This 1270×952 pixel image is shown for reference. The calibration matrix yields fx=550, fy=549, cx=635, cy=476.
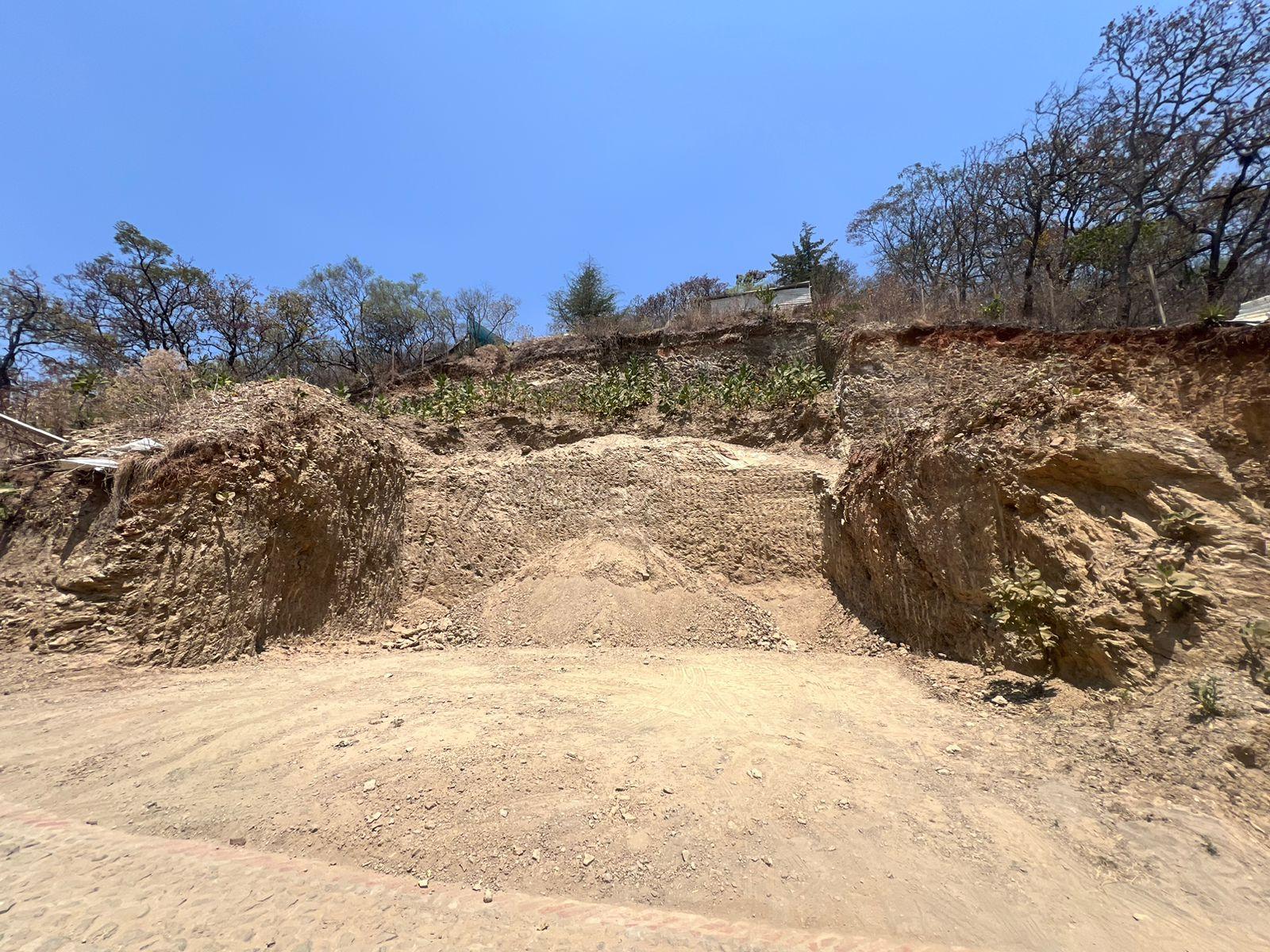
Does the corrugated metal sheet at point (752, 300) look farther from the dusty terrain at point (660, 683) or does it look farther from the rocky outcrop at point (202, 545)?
the rocky outcrop at point (202, 545)

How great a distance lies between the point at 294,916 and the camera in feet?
9.04

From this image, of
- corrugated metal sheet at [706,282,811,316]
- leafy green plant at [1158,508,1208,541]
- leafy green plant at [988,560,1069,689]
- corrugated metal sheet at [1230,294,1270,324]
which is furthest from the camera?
corrugated metal sheet at [706,282,811,316]

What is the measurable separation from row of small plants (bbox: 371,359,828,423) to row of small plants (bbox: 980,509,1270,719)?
365 inches

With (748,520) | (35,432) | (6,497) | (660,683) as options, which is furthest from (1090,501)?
(35,432)

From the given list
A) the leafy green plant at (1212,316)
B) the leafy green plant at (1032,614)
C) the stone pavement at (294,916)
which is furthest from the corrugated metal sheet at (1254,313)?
the stone pavement at (294,916)

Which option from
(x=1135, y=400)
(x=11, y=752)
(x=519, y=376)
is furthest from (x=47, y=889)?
(x=519, y=376)

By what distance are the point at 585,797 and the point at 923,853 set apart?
2.09m

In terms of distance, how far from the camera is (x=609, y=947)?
2588 millimetres

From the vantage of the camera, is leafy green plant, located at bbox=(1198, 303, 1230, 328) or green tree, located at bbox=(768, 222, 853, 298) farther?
green tree, located at bbox=(768, 222, 853, 298)

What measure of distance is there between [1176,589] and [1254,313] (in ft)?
22.2

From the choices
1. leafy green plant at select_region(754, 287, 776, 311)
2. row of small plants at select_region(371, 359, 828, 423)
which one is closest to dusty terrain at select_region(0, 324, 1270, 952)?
row of small plants at select_region(371, 359, 828, 423)

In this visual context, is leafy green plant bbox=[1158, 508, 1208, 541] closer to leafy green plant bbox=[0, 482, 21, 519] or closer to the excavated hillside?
the excavated hillside

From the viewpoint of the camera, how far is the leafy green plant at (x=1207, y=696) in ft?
13.0

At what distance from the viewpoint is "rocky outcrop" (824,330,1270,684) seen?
196 inches
